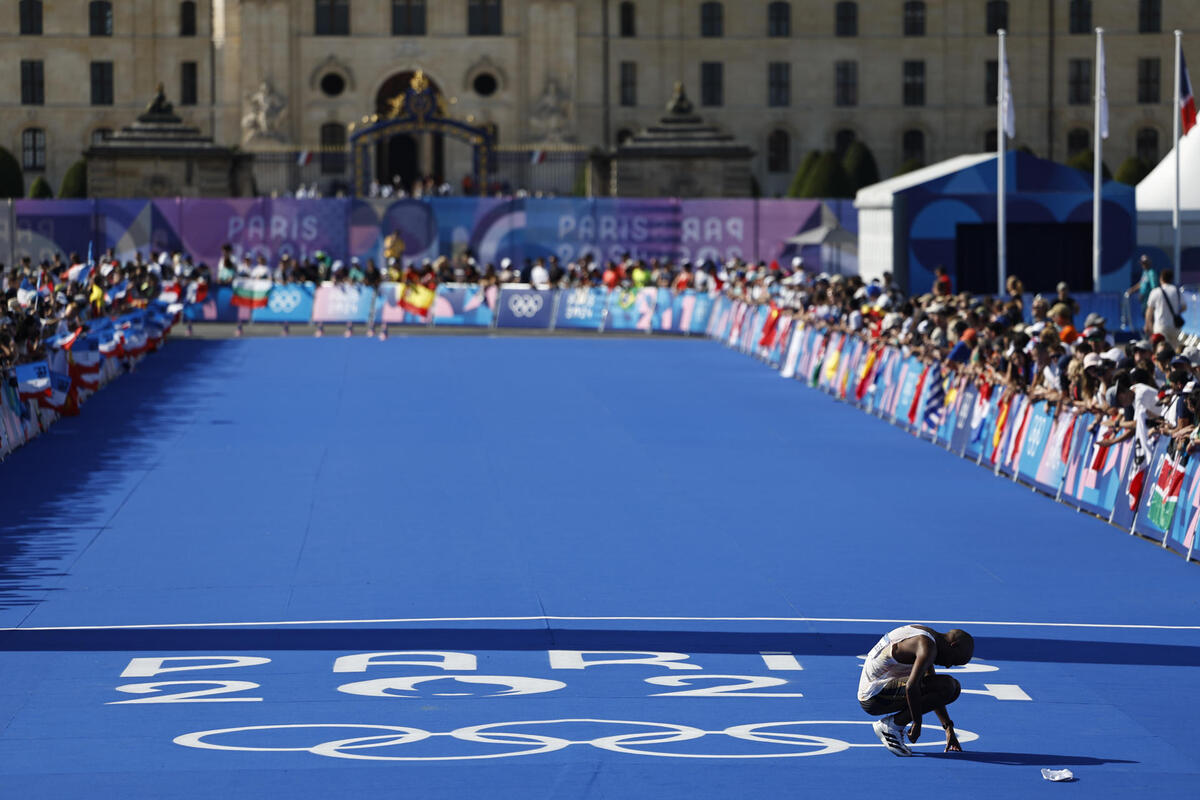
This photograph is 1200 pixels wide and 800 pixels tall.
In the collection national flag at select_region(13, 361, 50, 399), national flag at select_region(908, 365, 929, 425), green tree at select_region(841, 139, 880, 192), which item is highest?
green tree at select_region(841, 139, 880, 192)

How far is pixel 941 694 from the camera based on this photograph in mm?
11852

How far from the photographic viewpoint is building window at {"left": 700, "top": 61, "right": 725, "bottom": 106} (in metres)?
102

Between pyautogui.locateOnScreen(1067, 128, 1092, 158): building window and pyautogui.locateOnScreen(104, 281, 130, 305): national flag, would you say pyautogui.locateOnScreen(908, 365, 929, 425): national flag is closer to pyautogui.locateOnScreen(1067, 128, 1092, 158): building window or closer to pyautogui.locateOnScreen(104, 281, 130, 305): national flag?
pyautogui.locateOnScreen(104, 281, 130, 305): national flag

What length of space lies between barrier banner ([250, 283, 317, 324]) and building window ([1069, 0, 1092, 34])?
5848 cm

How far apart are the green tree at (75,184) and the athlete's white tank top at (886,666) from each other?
75262 mm

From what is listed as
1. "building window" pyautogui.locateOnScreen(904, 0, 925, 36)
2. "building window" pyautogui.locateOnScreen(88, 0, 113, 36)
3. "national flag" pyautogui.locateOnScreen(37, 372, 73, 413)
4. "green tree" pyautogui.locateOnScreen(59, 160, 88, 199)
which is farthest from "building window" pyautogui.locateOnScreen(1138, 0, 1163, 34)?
"national flag" pyautogui.locateOnScreen(37, 372, 73, 413)

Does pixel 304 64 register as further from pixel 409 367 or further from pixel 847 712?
pixel 847 712

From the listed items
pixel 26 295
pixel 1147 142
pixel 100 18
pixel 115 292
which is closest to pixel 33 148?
pixel 100 18

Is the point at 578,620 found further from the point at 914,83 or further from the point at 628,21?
the point at 914,83

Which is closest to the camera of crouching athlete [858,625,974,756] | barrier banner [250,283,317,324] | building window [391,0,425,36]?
crouching athlete [858,625,974,756]

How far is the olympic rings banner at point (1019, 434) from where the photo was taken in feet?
63.4

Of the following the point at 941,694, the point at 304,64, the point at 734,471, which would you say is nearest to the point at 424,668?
the point at 941,694

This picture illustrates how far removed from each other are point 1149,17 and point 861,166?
19.6 m

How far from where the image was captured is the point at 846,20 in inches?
4031
